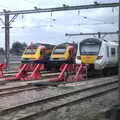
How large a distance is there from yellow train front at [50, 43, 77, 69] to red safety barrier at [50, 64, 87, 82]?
7983mm

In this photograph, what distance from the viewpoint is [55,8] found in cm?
3934

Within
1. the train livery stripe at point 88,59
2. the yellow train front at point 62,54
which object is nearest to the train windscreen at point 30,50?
the yellow train front at point 62,54

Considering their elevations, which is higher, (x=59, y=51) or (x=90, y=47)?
(x=90, y=47)

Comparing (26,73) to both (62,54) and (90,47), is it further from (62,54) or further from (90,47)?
(62,54)

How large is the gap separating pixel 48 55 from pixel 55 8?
445cm

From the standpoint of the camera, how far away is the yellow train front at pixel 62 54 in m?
36.4

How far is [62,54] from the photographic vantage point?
3656cm

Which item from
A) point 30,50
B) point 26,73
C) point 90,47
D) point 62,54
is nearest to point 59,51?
point 62,54

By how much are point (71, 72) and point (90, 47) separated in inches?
140

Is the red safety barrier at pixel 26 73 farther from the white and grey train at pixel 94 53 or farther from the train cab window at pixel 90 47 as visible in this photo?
the train cab window at pixel 90 47

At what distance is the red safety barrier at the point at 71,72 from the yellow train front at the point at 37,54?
10065 millimetres

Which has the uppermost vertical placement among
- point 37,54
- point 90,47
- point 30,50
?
point 90,47

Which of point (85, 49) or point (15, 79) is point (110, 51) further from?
point (15, 79)

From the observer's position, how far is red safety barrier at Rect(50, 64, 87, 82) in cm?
2537
